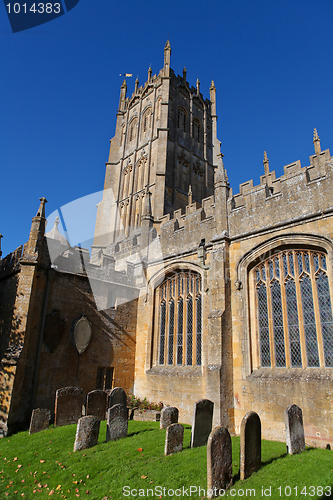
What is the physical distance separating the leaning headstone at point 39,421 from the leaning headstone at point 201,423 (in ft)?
14.4

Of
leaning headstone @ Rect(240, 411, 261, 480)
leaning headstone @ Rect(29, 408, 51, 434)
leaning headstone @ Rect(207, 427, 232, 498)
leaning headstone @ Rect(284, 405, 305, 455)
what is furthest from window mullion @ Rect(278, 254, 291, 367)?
leaning headstone @ Rect(29, 408, 51, 434)

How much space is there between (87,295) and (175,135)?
69.8 ft

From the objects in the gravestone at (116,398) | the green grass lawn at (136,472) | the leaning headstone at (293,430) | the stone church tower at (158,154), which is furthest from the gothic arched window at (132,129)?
the leaning headstone at (293,430)

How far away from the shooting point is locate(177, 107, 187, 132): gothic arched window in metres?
31.2

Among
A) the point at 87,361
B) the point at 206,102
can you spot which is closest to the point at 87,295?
the point at 87,361

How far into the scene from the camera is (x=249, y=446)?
19.8ft

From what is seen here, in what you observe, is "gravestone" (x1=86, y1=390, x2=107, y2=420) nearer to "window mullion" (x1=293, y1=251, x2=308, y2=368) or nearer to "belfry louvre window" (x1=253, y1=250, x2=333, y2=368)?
"belfry louvre window" (x1=253, y1=250, x2=333, y2=368)

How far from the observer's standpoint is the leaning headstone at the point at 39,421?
9211 millimetres

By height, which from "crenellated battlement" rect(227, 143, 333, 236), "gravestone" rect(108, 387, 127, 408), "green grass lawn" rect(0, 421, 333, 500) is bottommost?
"green grass lawn" rect(0, 421, 333, 500)

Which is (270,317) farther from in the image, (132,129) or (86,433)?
(132,129)

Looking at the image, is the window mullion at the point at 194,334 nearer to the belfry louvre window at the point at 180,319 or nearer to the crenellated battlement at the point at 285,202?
the belfry louvre window at the point at 180,319

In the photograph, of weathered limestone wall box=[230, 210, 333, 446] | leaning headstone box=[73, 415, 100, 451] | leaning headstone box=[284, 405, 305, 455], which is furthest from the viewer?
weathered limestone wall box=[230, 210, 333, 446]

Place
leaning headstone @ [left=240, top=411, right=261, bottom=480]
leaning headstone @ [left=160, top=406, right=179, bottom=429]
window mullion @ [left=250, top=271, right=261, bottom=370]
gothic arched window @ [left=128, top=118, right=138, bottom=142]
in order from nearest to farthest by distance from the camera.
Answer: leaning headstone @ [left=240, top=411, right=261, bottom=480]
leaning headstone @ [left=160, top=406, right=179, bottom=429]
window mullion @ [left=250, top=271, right=261, bottom=370]
gothic arched window @ [left=128, top=118, right=138, bottom=142]

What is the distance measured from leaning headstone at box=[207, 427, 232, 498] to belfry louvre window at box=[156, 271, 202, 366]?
20.8 feet
